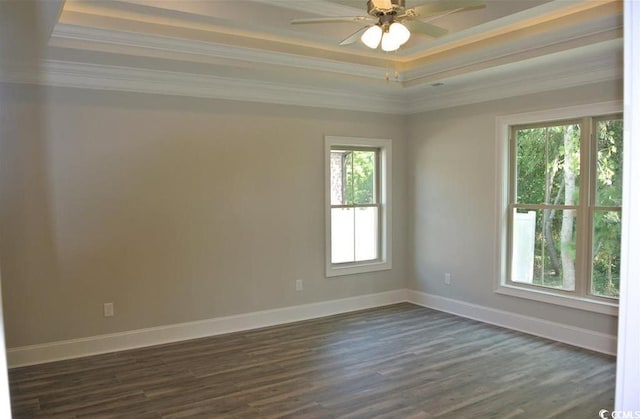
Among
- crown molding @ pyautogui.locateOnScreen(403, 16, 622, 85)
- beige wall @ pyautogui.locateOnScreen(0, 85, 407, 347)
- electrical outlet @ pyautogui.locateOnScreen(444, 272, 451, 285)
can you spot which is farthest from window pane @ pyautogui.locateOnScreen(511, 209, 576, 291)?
beige wall @ pyautogui.locateOnScreen(0, 85, 407, 347)

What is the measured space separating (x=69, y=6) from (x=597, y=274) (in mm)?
5014

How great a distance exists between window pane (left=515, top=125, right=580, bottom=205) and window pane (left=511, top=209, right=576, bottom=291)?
16 cm

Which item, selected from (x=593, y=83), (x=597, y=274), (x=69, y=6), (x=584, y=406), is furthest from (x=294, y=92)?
(x=584, y=406)

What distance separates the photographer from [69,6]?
11.4ft

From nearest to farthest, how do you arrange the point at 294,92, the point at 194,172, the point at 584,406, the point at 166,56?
1. the point at 584,406
2. the point at 166,56
3. the point at 194,172
4. the point at 294,92

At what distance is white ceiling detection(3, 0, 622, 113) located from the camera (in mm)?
3533

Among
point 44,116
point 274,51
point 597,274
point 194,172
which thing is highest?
point 274,51

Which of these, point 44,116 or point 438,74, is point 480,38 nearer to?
point 438,74

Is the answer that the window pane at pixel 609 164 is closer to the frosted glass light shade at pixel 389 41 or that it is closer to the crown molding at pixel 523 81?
the crown molding at pixel 523 81

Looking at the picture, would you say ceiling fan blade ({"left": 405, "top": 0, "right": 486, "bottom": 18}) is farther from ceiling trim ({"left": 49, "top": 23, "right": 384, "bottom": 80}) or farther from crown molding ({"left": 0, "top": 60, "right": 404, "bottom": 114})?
crown molding ({"left": 0, "top": 60, "right": 404, "bottom": 114})

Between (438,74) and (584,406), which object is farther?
(438,74)

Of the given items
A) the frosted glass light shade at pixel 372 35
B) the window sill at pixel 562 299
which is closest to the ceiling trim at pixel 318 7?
the frosted glass light shade at pixel 372 35

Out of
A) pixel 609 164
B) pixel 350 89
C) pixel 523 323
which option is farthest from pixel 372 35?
pixel 523 323

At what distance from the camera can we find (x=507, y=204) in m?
4.95
